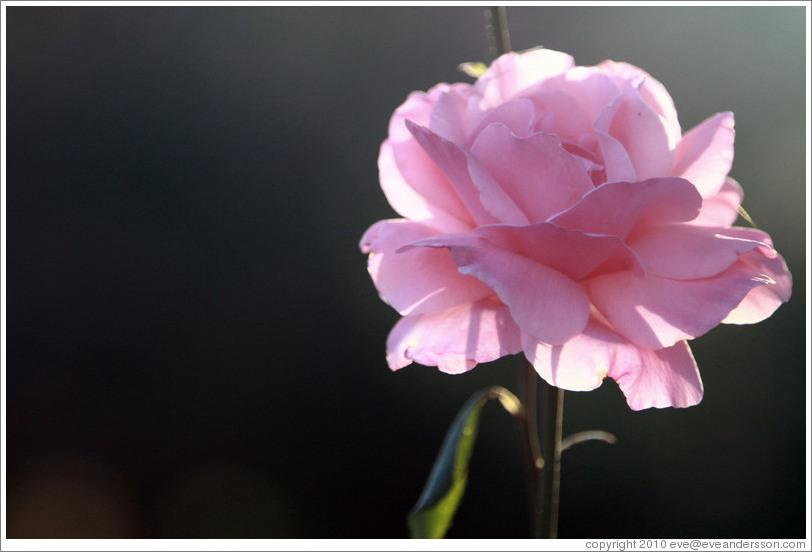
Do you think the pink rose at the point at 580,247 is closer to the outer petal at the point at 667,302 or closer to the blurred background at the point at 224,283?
the outer petal at the point at 667,302

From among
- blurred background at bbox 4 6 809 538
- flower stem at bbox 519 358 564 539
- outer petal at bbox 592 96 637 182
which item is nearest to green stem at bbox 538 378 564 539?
flower stem at bbox 519 358 564 539

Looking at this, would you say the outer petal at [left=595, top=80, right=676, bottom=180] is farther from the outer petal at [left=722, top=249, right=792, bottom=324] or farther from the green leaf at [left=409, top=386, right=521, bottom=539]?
the green leaf at [left=409, top=386, right=521, bottom=539]

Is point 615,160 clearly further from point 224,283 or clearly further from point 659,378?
point 224,283

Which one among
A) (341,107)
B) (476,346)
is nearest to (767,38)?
(341,107)

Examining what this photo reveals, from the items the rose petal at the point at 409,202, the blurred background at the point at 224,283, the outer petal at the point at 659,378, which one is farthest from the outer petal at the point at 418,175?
the blurred background at the point at 224,283

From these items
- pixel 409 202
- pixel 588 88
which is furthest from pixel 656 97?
pixel 409 202

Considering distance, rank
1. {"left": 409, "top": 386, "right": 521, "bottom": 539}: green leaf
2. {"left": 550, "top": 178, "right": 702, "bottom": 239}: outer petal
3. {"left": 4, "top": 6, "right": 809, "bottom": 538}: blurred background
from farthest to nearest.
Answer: {"left": 4, "top": 6, "right": 809, "bottom": 538}: blurred background < {"left": 409, "top": 386, "right": 521, "bottom": 539}: green leaf < {"left": 550, "top": 178, "right": 702, "bottom": 239}: outer petal
